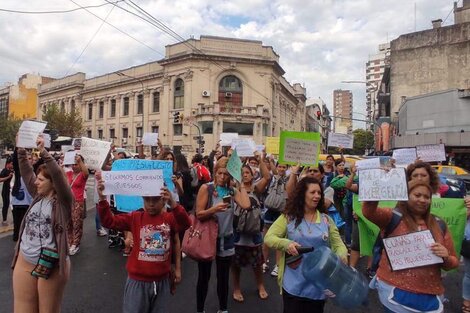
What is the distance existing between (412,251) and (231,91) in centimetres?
4265

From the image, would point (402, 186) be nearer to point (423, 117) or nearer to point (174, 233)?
point (174, 233)

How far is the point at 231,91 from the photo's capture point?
44.8 m

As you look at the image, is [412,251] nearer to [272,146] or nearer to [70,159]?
[70,159]

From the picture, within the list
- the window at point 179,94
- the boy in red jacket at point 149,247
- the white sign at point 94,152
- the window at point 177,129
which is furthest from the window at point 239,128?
the boy in red jacket at point 149,247

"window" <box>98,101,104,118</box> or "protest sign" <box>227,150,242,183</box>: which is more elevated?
"window" <box>98,101,104,118</box>

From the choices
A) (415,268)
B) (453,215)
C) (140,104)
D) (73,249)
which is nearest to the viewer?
(415,268)

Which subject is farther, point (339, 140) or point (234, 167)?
point (339, 140)

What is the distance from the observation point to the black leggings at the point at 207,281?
4.41 m

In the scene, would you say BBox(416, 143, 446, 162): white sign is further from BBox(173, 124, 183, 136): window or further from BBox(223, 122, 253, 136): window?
BBox(173, 124, 183, 136): window

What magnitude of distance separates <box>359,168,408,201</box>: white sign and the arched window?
41844 mm

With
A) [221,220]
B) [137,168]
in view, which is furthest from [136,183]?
[221,220]

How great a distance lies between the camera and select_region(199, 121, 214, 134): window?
42497mm

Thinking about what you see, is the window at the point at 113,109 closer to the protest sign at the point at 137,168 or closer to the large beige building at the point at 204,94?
the large beige building at the point at 204,94

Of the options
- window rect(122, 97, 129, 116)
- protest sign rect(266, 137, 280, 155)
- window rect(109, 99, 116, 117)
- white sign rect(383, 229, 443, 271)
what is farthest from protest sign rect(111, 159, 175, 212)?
window rect(109, 99, 116, 117)
